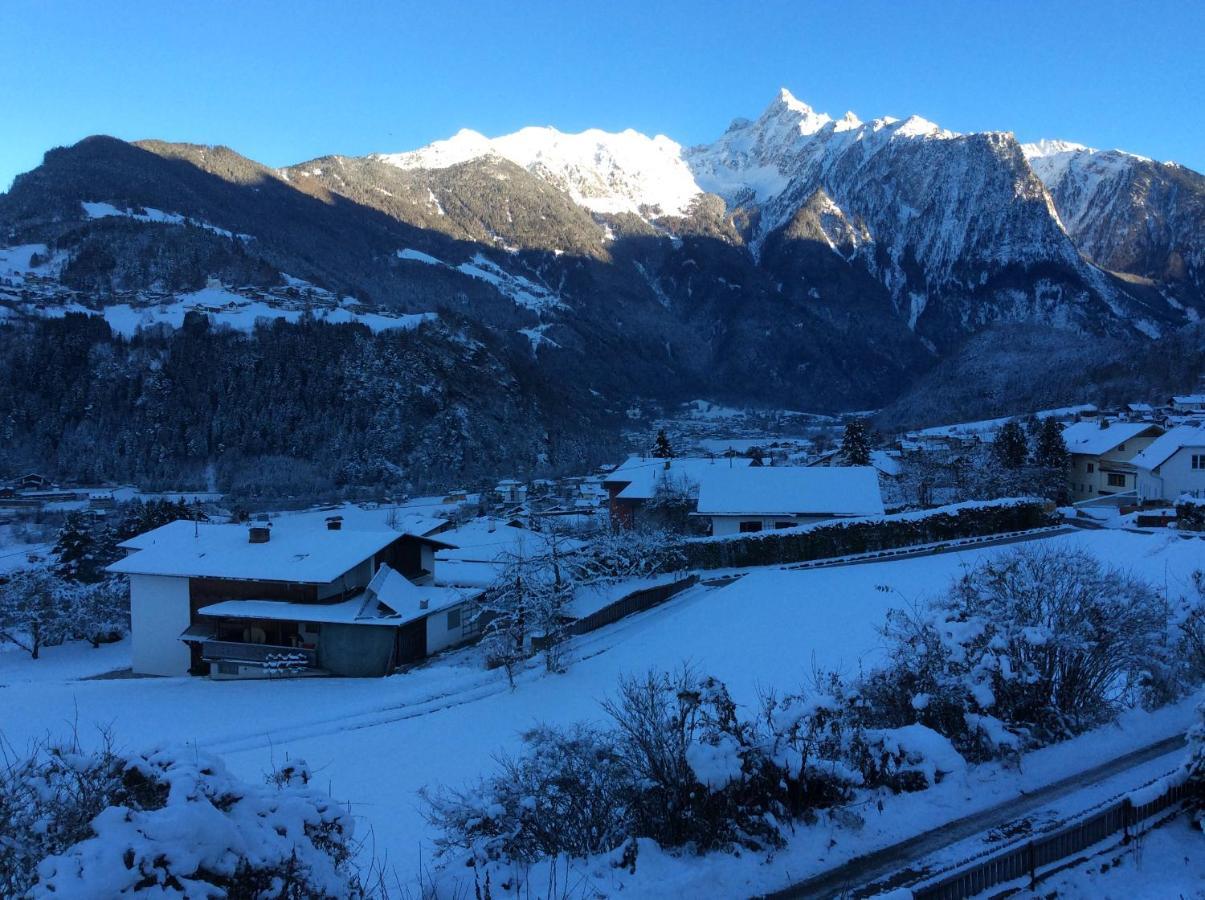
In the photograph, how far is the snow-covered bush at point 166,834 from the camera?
3934mm

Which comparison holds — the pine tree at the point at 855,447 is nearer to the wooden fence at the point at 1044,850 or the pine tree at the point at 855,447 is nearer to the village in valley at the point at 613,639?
the village in valley at the point at 613,639

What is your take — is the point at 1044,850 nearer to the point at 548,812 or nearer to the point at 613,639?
the point at 548,812

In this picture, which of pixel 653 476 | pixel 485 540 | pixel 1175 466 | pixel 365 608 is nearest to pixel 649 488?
pixel 653 476

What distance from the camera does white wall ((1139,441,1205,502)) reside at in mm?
41500

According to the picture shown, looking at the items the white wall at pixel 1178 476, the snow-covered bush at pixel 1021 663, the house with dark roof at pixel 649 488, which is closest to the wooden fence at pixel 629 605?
the house with dark roof at pixel 649 488

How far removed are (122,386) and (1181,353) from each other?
5759 inches

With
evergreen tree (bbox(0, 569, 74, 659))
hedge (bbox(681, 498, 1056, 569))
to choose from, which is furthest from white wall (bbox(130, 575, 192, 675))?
hedge (bbox(681, 498, 1056, 569))

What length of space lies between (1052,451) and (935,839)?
5169 centimetres

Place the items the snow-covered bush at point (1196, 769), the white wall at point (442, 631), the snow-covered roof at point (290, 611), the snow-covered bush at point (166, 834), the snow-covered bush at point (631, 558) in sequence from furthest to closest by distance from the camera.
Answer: the snow-covered bush at point (631, 558)
the white wall at point (442, 631)
the snow-covered roof at point (290, 611)
the snow-covered bush at point (1196, 769)
the snow-covered bush at point (166, 834)

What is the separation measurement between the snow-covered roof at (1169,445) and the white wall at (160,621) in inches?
1919

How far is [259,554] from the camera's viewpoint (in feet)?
86.7

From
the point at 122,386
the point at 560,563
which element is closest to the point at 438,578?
the point at 560,563

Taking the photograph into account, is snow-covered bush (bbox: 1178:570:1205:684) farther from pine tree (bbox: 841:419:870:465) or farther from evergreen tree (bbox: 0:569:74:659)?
pine tree (bbox: 841:419:870:465)

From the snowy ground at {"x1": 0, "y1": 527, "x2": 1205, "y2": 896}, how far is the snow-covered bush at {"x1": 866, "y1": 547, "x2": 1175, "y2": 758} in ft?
1.49
